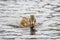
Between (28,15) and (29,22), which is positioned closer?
(29,22)

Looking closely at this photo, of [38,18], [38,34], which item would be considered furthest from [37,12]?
[38,34]

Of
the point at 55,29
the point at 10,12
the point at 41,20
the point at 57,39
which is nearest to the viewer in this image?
the point at 57,39

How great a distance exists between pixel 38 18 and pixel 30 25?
0.68 feet

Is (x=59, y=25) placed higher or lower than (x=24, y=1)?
lower

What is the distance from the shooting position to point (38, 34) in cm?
127

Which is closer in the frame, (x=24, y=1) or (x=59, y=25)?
(x=59, y=25)

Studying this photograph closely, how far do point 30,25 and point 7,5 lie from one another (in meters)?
0.53

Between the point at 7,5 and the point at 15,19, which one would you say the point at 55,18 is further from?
the point at 7,5

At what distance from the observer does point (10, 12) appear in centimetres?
160

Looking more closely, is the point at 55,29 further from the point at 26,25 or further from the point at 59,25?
the point at 26,25

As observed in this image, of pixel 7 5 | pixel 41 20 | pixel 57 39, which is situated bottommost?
pixel 57 39

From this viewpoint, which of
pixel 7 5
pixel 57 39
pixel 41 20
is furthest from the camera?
pixel 7 5

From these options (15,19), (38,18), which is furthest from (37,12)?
(15,19)

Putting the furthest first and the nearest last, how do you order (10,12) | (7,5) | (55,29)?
(7,5) < (10,12) < (55,29)
